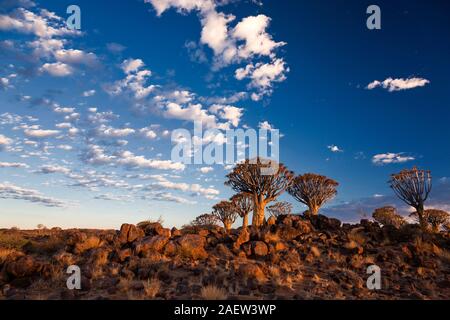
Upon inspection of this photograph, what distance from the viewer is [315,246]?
12250 millimetres

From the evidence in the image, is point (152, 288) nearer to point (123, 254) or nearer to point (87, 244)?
point (123, 254)

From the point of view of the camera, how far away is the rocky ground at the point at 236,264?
797 centimetres

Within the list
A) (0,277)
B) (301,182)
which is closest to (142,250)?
(0,277)

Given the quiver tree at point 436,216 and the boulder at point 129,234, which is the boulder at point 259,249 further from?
the quiver tree at point 436,216

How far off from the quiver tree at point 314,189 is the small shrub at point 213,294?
2259cm

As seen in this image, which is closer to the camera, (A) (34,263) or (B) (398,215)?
(A) (34,263)

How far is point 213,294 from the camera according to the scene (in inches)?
290

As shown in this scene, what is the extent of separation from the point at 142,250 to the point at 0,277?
382 centimetres

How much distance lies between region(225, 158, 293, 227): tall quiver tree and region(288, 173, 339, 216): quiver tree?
3.18 meters

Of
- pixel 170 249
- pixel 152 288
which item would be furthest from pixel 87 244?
pixel 152 288

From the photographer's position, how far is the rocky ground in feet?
26.1

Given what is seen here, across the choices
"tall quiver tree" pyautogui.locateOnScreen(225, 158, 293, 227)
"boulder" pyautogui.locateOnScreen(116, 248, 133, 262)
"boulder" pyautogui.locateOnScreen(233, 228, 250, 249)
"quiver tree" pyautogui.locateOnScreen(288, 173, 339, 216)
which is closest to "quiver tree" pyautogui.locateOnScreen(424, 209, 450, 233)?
"quiver tree" pyautogui.locateOnScreen(288, 173, 339, 216)

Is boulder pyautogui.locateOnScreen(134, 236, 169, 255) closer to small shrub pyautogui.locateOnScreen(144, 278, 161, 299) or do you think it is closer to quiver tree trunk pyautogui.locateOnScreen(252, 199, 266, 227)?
small shrub pyautogui.locateOnScreen(144, 278, 161, 299)
